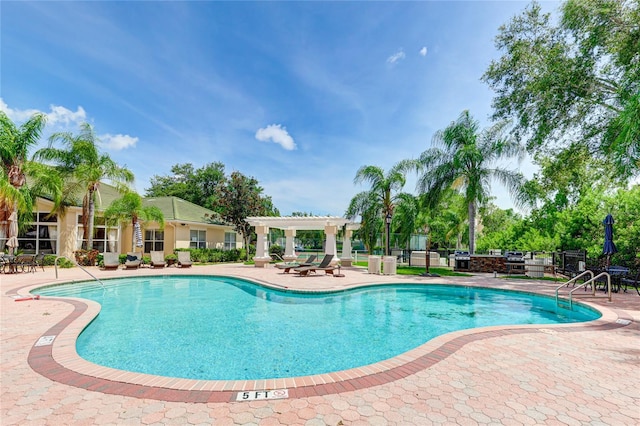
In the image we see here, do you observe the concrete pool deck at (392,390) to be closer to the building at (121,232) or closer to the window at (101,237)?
the building at (121,232)

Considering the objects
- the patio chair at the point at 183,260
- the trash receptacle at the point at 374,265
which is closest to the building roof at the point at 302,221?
the trash receptacle at the point at 374,265

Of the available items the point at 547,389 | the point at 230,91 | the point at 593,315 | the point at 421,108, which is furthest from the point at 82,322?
the point at 421,108

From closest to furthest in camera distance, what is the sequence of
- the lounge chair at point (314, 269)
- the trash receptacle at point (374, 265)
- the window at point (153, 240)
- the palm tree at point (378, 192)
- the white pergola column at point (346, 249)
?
1. the lounge chair at point (314, 269)
2. the trash receptacle at point (374, 265)
3. the palm tree at point (378, 192)
4. the white pergola column at point (346, 249)
5. the window at point (153, 240)

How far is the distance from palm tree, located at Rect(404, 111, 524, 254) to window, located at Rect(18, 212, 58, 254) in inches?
918

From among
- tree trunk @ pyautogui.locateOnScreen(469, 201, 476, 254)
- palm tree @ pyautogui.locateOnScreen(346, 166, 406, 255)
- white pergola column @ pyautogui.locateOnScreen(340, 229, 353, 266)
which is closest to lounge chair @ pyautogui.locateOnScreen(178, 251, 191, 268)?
white pergola column @ pyautogui.locateOnScreen(340, 229, 353, 266)

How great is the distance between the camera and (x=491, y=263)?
56.8ft

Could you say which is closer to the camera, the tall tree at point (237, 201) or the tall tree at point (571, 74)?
the tall tree at point (571, 74)

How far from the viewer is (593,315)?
26.0ft

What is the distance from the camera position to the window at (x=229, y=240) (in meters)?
28.9

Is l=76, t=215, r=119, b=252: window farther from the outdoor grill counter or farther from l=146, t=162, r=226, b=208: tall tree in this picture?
the outdoor grill counter

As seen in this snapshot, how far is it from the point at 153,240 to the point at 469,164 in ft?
80.6

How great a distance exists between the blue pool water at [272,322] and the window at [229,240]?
1547 cm

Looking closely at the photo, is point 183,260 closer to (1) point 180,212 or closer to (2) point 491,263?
(1) point 180,212

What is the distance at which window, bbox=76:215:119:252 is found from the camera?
19391mm
